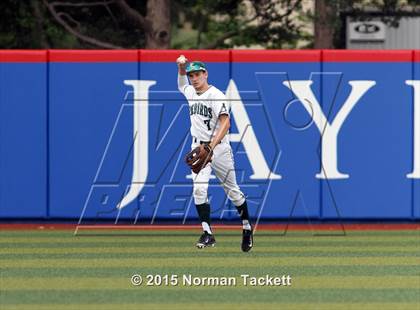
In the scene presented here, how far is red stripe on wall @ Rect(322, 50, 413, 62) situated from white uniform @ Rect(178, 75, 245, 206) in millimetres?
3812

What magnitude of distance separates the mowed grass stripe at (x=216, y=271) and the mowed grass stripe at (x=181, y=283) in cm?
28

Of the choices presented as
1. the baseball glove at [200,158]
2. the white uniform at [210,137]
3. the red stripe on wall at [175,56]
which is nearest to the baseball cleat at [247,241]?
the white uniform at [210,137]

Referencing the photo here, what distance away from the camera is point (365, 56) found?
17.8m

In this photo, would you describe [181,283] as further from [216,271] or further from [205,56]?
[205,56]

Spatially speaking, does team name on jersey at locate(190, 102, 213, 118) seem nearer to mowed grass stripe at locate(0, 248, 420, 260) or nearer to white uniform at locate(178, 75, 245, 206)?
white uniform at locate(178, 75, 245, 206)

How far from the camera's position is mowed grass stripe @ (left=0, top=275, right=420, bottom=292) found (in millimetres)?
Result: 10867

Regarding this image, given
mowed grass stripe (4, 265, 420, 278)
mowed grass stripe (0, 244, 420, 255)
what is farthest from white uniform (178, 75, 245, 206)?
mowed grass stripe (4, 265, 420, 278)

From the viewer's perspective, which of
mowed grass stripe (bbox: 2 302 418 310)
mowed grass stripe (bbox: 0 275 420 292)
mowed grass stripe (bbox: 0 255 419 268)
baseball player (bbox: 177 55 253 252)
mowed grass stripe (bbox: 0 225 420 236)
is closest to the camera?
mowed grass stripe (bbox: 2 302 418 310)

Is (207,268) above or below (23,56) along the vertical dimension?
below

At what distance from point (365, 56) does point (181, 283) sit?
24.6 feet

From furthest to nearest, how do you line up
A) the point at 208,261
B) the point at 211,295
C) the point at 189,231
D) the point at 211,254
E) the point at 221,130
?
the point at 189,231 → the point at 221,130 → the point at 211,254 → the point at 208,261 → the point at 211,295

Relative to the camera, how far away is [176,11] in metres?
31.2

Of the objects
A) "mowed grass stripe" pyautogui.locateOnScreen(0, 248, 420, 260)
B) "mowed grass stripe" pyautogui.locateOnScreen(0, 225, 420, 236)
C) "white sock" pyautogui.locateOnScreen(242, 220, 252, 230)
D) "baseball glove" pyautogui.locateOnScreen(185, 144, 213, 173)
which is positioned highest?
"baseball glove" pyautogui.locateOnScreen(185, 144, 213, 173)

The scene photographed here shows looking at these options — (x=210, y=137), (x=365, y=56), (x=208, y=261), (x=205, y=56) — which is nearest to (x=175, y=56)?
(x=205, y=56)
